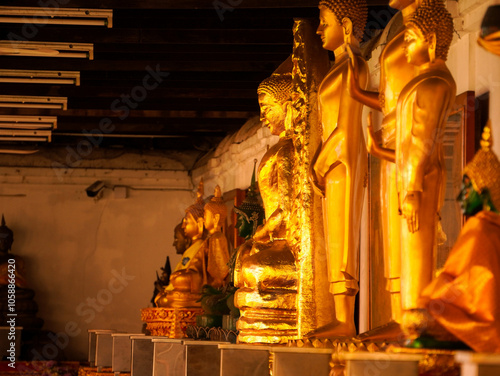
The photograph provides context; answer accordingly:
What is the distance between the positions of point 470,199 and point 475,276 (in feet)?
0.74

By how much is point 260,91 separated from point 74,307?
5.78 meters

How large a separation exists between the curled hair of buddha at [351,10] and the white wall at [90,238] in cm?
634

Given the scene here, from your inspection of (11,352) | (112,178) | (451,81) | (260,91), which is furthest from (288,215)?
(112,178)

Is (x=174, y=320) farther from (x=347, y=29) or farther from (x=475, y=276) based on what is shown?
(x=475, y=276)

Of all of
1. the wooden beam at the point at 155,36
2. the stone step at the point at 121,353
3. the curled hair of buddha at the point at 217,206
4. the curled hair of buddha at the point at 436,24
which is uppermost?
the wooden beam at the point at 155,36

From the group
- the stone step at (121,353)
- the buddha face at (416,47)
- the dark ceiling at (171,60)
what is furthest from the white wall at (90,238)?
the buddha face at (416,47)

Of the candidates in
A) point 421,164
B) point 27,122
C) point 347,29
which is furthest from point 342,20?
point 27,122

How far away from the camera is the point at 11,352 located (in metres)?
8.52

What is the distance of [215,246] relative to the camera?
655 cm

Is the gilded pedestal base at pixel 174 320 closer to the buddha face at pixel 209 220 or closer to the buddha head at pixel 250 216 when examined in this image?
the buddha face at pixel 209 220

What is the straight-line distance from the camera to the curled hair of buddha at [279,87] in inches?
180

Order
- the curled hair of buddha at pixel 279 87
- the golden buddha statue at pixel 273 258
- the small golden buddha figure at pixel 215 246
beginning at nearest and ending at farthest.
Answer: the golden buddha statue at pixel 273 258 → the curled hair of buddha at pixel 279 87 → the small golden buddha figure at pixel 215 246

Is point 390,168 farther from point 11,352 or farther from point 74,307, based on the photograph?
point 74,307

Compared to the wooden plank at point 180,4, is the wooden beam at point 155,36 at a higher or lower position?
higher
